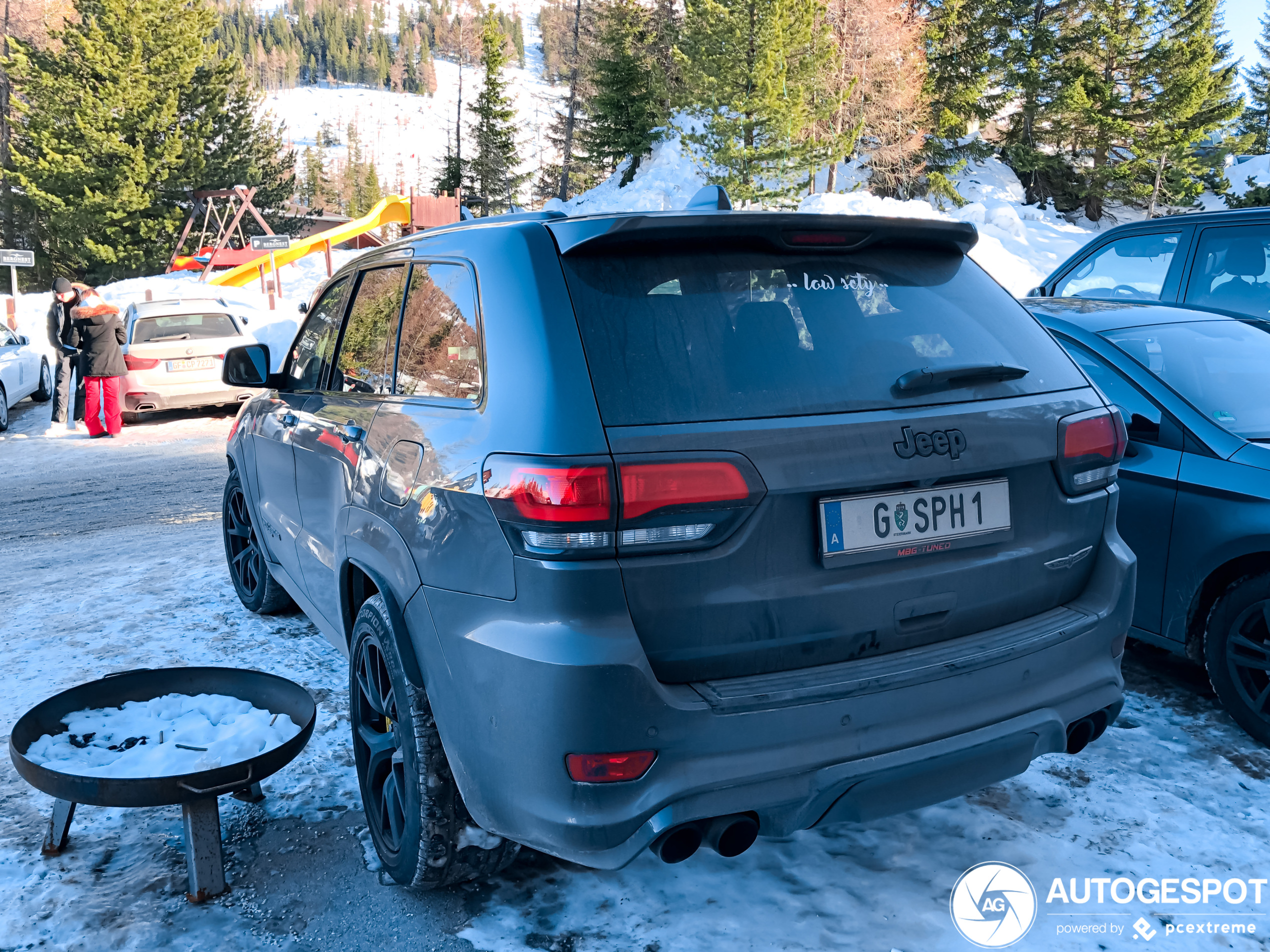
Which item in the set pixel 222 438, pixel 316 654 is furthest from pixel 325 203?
pixel 316 654

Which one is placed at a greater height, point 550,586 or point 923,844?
point 550,586

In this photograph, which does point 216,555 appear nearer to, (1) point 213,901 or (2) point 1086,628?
(1) point 213,901

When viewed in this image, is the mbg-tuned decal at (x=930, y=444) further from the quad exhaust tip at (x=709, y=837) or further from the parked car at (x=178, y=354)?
the parked car at (x=178, y=354)

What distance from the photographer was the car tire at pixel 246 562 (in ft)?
16.7

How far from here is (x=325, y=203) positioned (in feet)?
364

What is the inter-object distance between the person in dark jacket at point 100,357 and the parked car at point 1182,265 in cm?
1078

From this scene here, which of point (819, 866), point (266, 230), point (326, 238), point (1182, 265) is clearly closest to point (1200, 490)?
point (819, 866)

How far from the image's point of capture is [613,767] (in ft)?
6.86

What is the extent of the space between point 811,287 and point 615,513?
863 millimetres

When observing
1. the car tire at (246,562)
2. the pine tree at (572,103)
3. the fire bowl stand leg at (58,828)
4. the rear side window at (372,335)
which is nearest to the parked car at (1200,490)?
the rear side window at (372,335)

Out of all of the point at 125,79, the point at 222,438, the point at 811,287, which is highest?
the point at 125,79

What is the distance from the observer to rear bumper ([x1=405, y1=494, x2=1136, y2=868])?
207cm

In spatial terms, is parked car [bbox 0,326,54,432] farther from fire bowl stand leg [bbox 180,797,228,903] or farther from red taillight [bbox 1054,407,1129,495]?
red taillight [bbox 1054,407,1129,495]

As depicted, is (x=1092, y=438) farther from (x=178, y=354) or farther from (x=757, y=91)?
(x=757, y=91)
